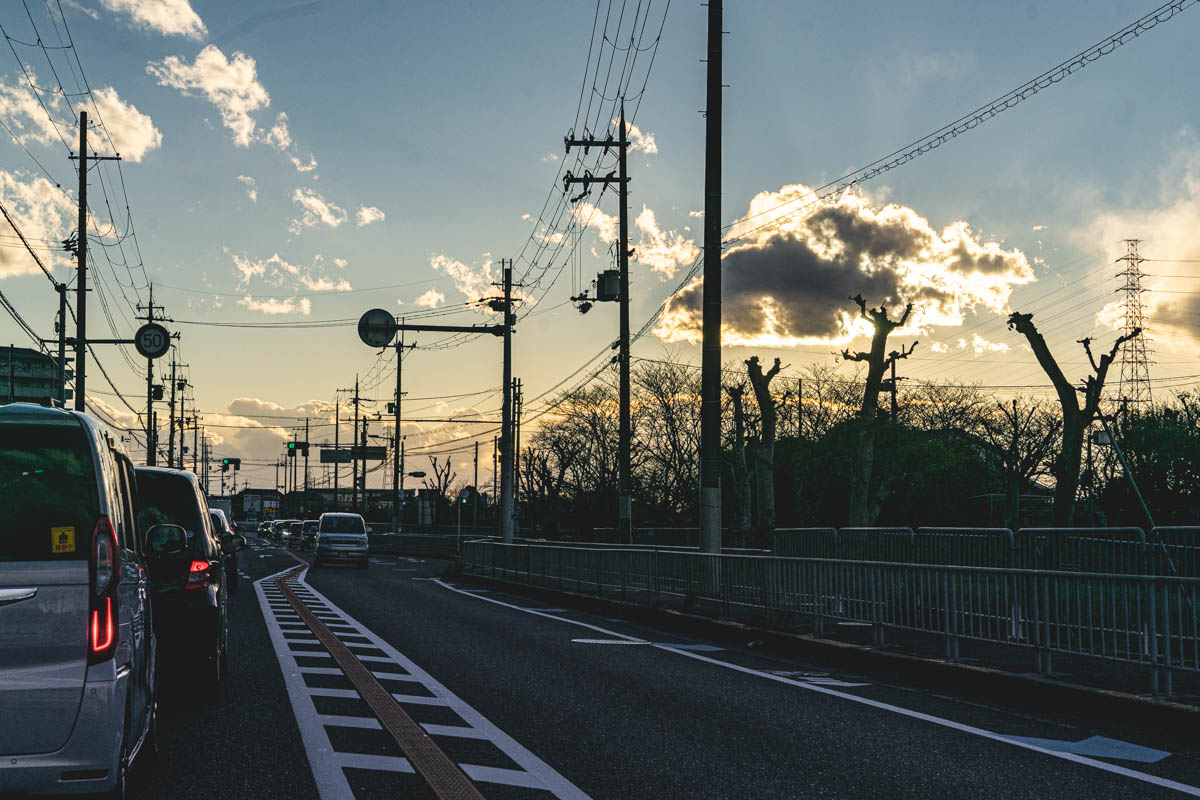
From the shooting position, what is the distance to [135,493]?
24.7 feet

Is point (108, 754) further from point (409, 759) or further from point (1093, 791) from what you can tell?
point (1093, 791)

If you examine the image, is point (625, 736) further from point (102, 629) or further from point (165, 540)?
point (102, 629)

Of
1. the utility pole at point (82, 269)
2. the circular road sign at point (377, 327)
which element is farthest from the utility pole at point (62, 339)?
the circular road sign at point (377, 327)

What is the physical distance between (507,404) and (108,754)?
31075 mm

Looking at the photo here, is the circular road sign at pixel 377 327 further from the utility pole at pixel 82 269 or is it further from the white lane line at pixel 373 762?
the white lane line at pixel 373 762

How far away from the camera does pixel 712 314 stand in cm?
2075

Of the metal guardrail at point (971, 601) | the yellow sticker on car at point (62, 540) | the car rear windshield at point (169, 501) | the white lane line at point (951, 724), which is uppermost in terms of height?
the car rear windshield at point (169, 501)

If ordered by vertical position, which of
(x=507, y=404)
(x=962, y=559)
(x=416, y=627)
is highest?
(x=507, y=404)

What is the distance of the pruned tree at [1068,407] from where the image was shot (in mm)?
32844

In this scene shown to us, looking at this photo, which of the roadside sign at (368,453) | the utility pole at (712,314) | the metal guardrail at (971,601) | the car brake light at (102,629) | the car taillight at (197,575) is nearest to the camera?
the car brake light at (102,629)

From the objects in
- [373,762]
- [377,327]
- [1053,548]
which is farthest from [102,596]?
[377,327]

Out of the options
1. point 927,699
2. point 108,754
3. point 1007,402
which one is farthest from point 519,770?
point 1007,402

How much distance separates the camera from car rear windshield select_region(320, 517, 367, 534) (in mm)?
42625

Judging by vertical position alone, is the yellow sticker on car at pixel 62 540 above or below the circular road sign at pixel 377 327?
below
